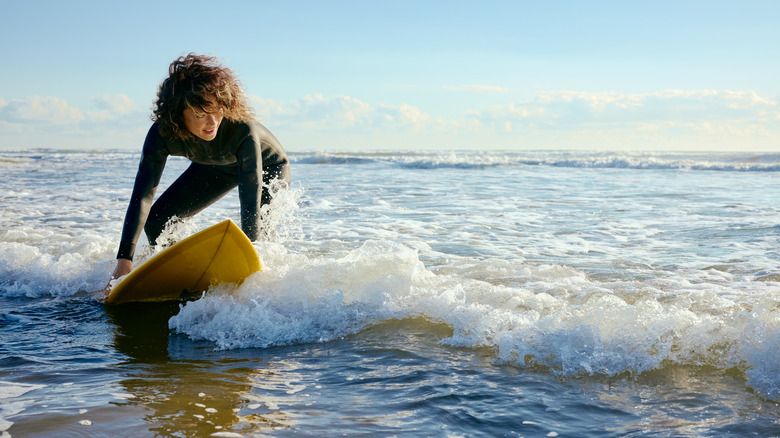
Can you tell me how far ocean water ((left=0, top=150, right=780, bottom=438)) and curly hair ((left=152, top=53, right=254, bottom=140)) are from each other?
1.02m

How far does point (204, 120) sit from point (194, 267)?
98 centimetres

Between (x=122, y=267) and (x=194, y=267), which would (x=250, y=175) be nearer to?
(x=194, y=267)

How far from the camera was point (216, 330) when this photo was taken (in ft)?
11.5

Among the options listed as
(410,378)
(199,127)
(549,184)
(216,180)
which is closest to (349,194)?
(549,184)

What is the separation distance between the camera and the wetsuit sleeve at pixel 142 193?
144 inches

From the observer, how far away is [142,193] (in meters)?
3.70

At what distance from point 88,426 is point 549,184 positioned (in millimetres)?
14073

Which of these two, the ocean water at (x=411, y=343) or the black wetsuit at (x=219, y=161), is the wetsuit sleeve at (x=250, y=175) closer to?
the black wetsuit at (x=219, y=161)

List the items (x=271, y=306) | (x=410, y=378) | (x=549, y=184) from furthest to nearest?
(x=549, y=184) < (x=271, y=306) < (x=410, y=378)

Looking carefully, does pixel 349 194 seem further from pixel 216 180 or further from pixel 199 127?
pixel 199 127

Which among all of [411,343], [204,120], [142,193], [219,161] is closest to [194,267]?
[142,193]

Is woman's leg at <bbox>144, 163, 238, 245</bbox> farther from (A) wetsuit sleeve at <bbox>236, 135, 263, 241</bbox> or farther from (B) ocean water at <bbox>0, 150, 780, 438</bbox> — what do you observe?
(A) wetsuit sleeve at <bbox>236, 135, 263, 241</bbox>

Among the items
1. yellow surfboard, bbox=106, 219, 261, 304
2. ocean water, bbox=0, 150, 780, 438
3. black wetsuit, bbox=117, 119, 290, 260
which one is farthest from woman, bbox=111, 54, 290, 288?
ocean water, bbox=0, 150, 780, 438

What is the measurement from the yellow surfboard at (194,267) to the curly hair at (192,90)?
66cm
